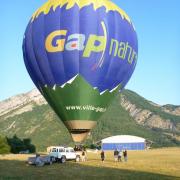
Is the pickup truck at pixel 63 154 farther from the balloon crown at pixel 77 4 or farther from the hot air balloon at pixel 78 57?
the balloon crown at pixel 77 4

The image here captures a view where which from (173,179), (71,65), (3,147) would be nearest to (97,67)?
(71,65)

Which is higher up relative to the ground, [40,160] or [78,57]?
[78,57]

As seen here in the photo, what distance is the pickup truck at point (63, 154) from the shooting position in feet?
173

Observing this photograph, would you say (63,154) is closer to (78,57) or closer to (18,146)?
(78,57)

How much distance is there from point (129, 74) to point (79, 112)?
356 inches

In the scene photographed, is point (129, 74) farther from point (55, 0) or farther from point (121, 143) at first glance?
point (121, 143)

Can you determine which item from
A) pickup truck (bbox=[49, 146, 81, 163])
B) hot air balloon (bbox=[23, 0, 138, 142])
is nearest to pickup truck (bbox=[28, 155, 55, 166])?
pickup truck (bbox=[49, 146, 81, 163])

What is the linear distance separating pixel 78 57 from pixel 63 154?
12.3m

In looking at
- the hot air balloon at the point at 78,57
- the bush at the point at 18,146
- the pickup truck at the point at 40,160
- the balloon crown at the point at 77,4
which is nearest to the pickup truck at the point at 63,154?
the pickup truck at the point at 40,160

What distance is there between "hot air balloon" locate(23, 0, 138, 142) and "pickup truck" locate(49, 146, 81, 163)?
15.5 feet

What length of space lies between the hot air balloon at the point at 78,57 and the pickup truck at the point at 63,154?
15.5 feet

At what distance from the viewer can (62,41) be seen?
49.8 metres

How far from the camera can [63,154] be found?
53125 millimetres

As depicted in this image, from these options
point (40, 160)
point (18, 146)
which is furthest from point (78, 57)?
point (18, 146)
